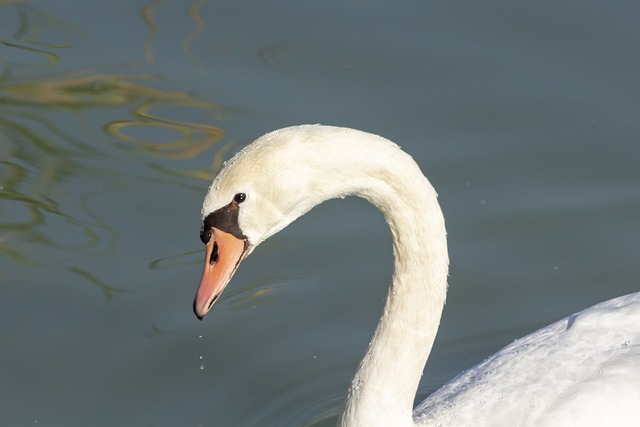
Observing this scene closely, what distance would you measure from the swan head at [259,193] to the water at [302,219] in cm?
149

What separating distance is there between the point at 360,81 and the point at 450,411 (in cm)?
307

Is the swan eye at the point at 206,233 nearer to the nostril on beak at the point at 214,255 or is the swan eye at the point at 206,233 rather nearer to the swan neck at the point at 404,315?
the nostril on beak at the point at 214,255

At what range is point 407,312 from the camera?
15.1 ft

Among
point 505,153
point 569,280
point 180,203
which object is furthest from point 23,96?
point 569,280

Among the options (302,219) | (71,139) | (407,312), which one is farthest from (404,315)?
(71,139)

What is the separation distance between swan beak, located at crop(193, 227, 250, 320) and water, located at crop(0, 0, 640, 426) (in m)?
1.36

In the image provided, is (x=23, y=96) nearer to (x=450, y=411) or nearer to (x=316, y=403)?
(x=316, y=403)

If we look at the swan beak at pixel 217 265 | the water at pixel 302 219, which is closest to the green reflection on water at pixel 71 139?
the water at pixel 302 219

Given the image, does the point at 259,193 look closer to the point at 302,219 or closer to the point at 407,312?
the point at 407,312

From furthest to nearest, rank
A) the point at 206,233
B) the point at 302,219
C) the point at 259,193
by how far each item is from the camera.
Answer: the point at 302,219 < the point at 206,233 < the point at 259,193

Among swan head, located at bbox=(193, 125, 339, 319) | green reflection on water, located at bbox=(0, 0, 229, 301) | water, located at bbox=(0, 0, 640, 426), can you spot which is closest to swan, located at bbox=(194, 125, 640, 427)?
swan head, located at bbox=(193, 125, 339, 319)

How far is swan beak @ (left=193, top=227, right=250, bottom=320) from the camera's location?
4344 mm

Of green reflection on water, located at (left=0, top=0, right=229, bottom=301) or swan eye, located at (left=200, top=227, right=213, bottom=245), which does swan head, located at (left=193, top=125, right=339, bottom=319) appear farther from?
green reflection on water, located at (left=0, top=0, right=229, bottom=301)

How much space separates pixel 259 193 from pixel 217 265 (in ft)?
1.17
